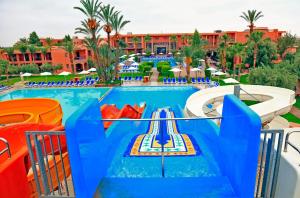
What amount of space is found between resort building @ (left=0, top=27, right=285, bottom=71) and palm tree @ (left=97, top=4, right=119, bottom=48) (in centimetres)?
792

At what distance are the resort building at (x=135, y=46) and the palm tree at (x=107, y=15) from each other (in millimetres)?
7917

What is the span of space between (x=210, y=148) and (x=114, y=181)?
116 inches

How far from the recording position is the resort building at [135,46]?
43781mm

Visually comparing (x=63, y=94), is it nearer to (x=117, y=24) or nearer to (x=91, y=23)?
(x=91, y=23)

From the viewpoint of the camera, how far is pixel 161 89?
962 inches

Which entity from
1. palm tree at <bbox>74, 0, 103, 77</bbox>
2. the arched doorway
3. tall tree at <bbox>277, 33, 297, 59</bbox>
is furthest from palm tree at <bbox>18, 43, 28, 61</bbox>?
tall tree at <bbox>277, 33, 297, 59</bbox>

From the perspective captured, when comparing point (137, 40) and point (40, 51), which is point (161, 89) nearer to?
point (40, 51)

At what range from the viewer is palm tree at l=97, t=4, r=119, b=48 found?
90.0ft

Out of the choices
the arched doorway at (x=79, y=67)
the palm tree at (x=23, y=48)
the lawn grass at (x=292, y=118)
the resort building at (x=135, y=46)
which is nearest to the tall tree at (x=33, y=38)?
the resort building at (x=135, y=46)

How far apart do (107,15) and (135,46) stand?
134ft

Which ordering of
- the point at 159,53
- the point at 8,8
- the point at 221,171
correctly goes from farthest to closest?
the point at 159,53 → the point at 8,8 → the point at 221,171

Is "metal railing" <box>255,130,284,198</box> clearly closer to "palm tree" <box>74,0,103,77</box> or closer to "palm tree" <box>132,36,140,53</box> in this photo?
"palm tree" <box>74,0,103,77</box>

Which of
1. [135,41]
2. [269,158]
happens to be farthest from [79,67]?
[269,158]

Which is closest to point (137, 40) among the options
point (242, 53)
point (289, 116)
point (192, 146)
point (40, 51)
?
point (40, 51)
